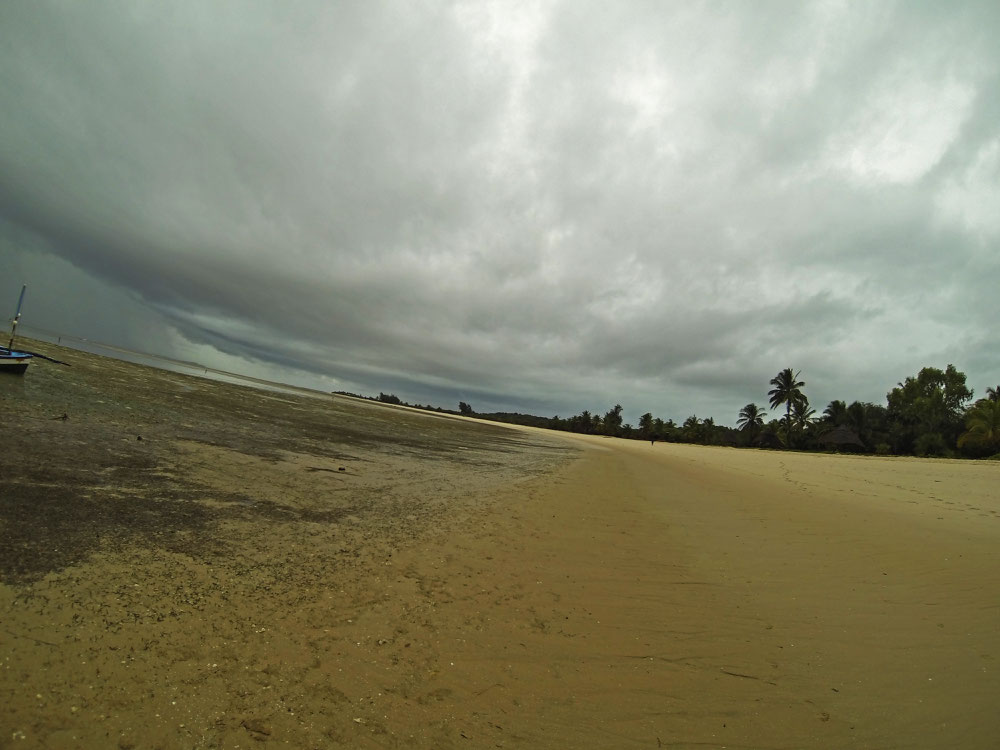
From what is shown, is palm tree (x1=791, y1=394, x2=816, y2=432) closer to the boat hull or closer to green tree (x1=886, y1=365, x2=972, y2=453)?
green tree (x1=886, y1=365, x2=972, y2=453)

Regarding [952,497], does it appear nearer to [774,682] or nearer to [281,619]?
[774,682]

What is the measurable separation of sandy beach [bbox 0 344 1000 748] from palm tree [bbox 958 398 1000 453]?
42290 mm

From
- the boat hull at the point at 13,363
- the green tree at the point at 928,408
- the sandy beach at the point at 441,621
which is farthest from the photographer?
the green tree at the point at 928,408

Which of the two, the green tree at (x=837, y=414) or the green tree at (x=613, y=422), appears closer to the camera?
the green tree at (x=837, y=414)

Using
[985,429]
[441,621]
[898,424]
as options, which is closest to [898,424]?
[898,424]

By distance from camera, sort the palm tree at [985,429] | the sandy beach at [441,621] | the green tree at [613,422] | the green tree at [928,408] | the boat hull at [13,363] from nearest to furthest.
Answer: the sandy beach at [441,621]
the boat hull at [13,363]
the palm tree at [985,429]
the green tree at [928,408]
the green tree at [613,422]

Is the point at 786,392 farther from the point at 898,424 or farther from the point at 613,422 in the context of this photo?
the point at 613,422

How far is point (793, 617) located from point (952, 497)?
14.4 m

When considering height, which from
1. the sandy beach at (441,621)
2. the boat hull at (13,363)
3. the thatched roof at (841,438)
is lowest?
the sandy beach at (441,621)

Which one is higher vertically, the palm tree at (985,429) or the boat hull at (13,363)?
the palm tree at (985,429)

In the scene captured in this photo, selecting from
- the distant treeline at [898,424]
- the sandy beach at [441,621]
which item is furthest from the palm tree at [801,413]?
the sandy beach at [441,621]

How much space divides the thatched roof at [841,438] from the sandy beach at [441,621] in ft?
200

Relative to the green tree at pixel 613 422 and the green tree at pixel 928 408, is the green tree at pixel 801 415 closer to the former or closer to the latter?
the green tree at pixel 928 408

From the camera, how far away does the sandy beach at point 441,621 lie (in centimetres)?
271
